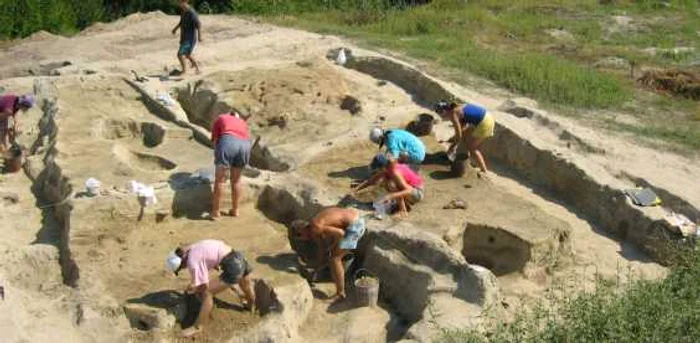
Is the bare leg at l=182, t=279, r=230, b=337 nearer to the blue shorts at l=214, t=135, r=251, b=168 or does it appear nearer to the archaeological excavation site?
the archaeological excavation site

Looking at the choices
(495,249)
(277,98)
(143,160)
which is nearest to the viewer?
(495,249)

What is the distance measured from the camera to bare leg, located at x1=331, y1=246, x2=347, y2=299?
8914 mm

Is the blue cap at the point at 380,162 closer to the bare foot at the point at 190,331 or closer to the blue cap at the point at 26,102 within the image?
the bare foot at the point at 190,331

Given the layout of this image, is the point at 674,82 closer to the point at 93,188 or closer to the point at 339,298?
the point at 339,298

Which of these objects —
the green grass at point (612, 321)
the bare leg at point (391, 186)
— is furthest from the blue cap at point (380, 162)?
the green grass at point (612, 321)

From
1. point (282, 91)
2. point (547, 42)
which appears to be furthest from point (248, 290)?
point (547, 42)

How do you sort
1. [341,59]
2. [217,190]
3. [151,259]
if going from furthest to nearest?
[341,59] < [217,190] < [151,259]

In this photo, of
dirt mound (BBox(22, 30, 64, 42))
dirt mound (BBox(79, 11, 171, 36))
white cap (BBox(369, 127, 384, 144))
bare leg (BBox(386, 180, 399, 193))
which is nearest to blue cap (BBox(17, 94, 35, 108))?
white cap (BBox(369, 127, 384, 144))

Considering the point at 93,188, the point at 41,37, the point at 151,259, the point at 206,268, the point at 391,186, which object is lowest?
the point at 41,37

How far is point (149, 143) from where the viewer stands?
12617 millimetres

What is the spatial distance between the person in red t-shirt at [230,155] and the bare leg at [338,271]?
1.85 metres

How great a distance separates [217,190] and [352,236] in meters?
2.06

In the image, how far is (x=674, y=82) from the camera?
16.3 metres

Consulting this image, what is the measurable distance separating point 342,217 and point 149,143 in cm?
459
